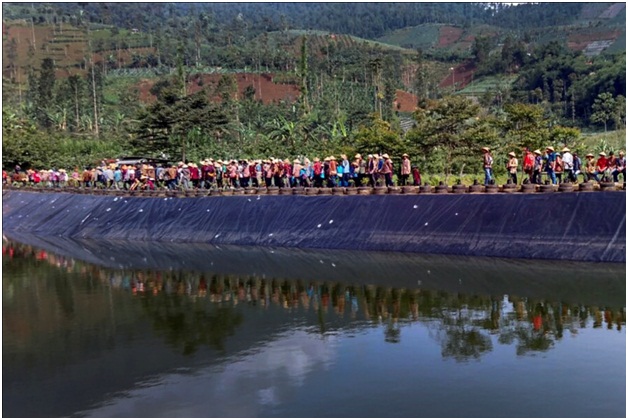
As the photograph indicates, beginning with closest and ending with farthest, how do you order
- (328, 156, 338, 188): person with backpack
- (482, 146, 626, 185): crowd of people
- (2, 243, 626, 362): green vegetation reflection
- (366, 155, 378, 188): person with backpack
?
1. (2, 243, 626, 362): green vegetation reflection
2. (482, 146, 626, 185): crowd of people
3. (366, 155, 378, 188): person with backpack
4. (328, 156, 338, 188): person with backpack

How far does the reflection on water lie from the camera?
15.4 m

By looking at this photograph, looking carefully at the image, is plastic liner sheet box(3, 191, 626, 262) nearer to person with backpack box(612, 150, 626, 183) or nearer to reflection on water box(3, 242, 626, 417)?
person with backpack box(612, 150, 626, 183)

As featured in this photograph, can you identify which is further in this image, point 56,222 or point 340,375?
point 56,222

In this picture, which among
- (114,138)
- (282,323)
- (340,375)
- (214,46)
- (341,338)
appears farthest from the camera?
(214,46)

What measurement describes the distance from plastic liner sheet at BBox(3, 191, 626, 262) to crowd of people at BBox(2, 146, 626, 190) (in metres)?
1.31

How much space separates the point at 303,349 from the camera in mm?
19016

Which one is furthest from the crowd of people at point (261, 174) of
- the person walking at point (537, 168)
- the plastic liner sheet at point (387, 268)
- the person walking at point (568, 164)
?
the person walking at point (568, 164)

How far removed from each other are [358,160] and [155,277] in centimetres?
911

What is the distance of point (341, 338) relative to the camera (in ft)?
65.3

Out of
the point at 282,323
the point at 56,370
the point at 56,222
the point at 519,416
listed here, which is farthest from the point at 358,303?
the point at 56,222

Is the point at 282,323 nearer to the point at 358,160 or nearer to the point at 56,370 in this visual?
the point at 56,370

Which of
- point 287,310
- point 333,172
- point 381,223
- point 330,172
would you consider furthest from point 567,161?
point 287,310

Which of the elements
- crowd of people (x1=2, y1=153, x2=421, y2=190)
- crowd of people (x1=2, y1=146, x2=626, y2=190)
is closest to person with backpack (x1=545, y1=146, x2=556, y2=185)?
crowd of people (x1=2, y1=146, x2=626, y2=190)

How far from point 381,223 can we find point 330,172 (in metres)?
4.13
